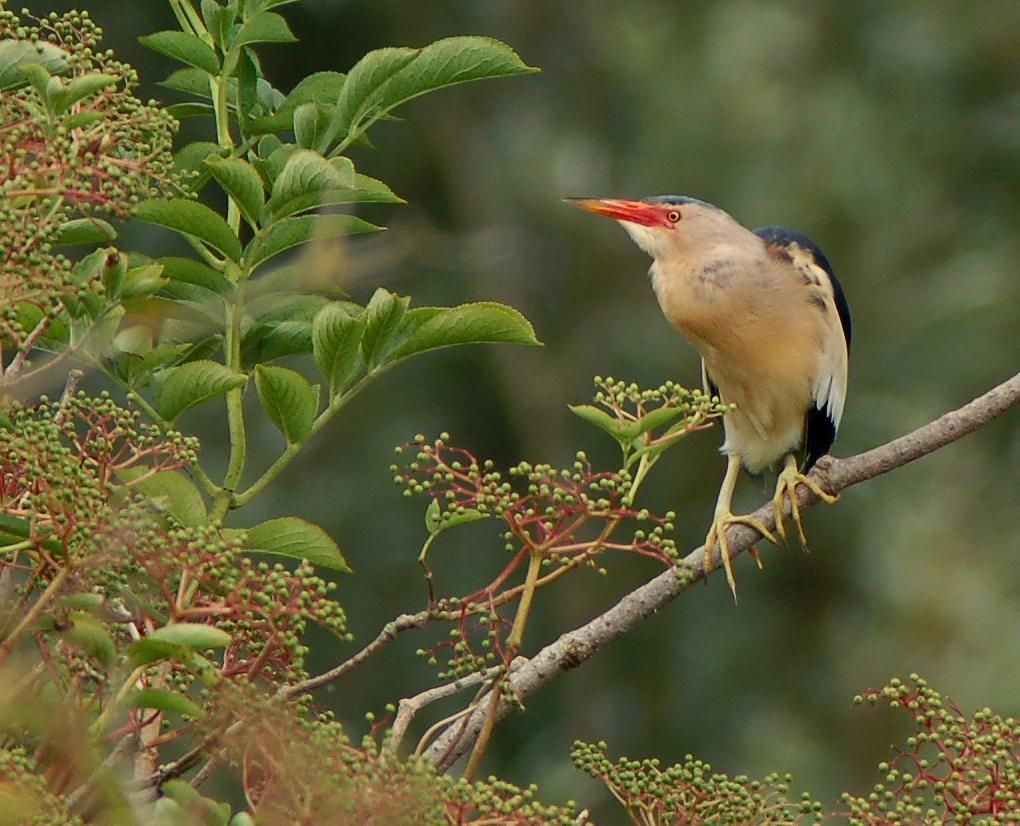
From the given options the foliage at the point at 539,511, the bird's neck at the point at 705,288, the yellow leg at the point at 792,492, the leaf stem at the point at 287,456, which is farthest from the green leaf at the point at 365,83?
the bird's neck at the point at 705,288

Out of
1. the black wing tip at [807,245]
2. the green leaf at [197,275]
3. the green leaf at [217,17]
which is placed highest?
the green leaf at [217,17]

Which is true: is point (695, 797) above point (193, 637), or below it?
below

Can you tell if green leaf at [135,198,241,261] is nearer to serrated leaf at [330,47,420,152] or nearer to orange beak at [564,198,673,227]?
serrated leaf at [330,47,420,152]

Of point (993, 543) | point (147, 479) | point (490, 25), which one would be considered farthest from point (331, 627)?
point (490, 25)

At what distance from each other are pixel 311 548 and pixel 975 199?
857 cm

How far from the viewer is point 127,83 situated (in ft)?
4.94

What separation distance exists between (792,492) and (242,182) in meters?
1.96

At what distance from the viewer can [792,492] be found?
11.1ft

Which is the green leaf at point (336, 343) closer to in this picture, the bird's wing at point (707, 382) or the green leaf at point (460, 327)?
the green leaf at point (460, 327)

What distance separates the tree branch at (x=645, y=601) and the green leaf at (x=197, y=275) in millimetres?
426

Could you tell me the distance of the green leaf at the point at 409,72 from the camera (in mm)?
1735

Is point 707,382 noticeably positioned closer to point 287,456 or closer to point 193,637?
point 287,456

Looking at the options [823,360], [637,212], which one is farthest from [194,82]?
[823,360]

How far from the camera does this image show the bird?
368cm
